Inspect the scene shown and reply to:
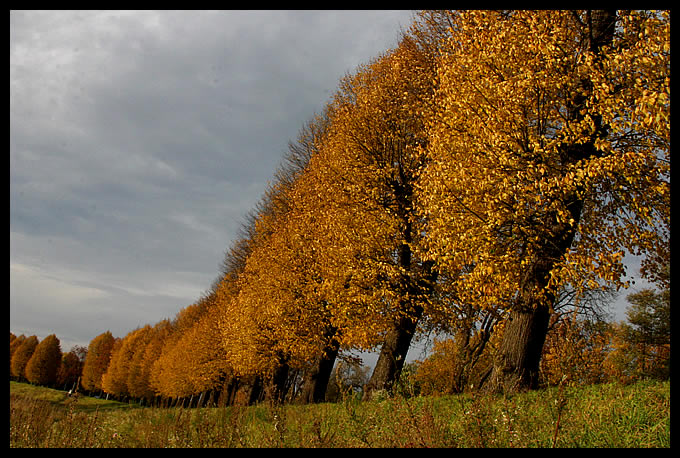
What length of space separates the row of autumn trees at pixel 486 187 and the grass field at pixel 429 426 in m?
0.76

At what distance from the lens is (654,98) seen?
Answer: 6.02 m

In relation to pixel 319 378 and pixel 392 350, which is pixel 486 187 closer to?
pixel 392 350

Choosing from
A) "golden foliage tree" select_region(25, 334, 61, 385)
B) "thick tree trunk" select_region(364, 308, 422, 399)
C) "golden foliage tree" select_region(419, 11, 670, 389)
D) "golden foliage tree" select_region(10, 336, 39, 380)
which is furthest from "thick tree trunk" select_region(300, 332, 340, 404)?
"golden foliage tree" select_region(10, 336, 39, 380)

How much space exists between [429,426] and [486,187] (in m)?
4.67

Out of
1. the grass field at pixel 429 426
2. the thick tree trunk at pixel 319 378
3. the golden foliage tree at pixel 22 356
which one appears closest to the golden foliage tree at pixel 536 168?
the grass field at pixel 429 426

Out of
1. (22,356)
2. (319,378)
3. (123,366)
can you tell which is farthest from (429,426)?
(22,356)

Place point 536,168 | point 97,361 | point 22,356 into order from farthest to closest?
point 22,356 < point 97,361 < point 536,168

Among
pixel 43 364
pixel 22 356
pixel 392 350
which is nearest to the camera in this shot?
pixel 392 350

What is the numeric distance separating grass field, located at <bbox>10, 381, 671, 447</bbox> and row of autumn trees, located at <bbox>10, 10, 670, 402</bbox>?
0.76 metres

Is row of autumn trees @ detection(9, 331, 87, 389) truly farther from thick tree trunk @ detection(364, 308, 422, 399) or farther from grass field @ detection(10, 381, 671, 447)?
grass field @ detection(10, 381, 671, 447)

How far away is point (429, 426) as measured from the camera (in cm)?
482

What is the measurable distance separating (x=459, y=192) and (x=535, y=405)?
424 cm
